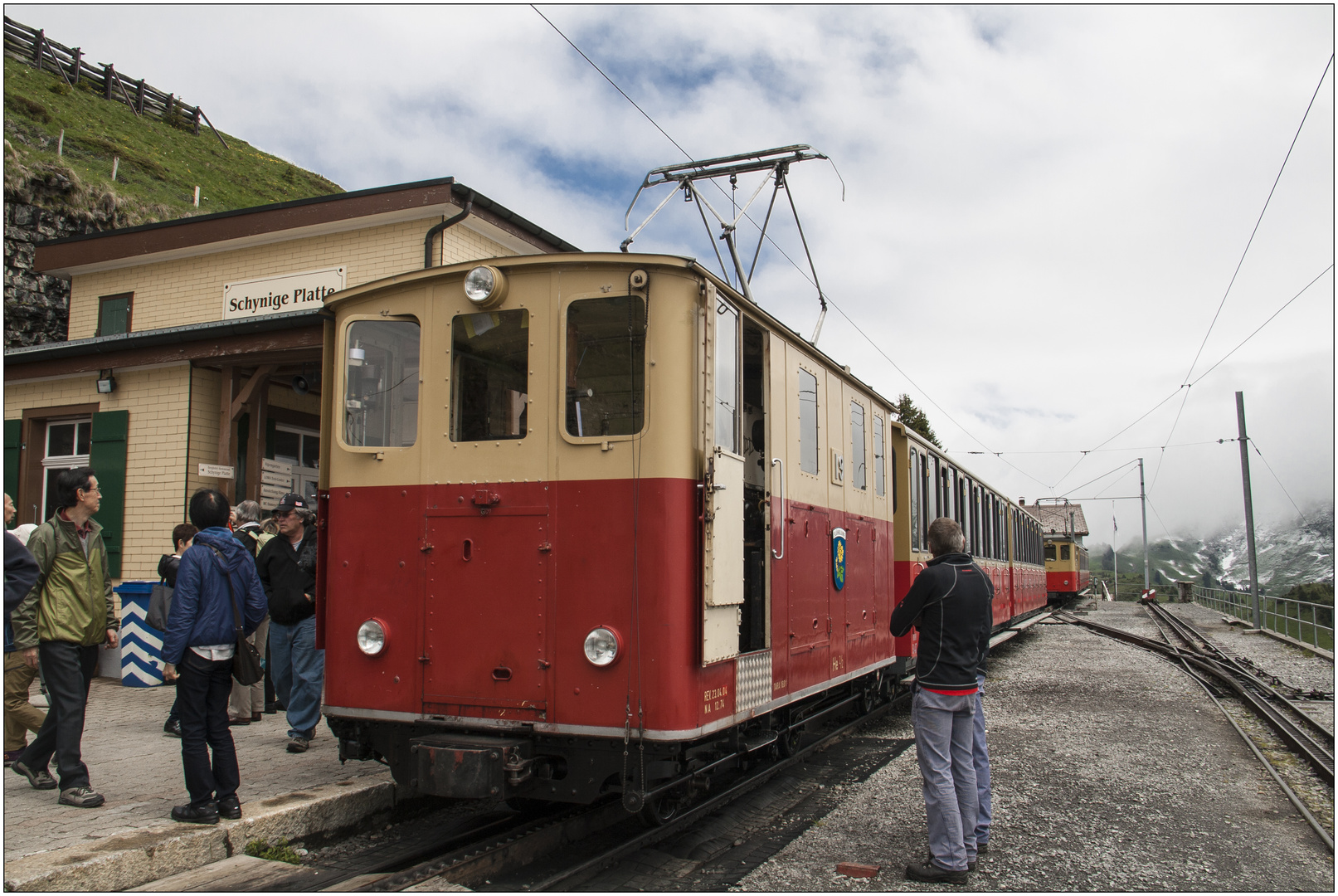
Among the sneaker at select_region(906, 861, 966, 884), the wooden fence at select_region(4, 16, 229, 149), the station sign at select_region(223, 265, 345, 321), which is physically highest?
the wooden fence at select_region(4, 16, 229, 149)

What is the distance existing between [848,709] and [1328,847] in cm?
428

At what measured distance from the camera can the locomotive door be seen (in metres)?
4.58

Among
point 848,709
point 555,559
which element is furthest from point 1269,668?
point 555,559

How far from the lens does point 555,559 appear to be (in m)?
4.59

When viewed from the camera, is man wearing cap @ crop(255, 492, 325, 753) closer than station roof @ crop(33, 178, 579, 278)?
Yes

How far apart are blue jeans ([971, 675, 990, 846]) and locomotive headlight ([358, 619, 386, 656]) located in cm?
327

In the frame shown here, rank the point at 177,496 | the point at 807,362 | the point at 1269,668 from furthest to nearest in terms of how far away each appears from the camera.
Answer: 1. the point at 1269,668
2. the point at 177,496
3. the point at 807,362

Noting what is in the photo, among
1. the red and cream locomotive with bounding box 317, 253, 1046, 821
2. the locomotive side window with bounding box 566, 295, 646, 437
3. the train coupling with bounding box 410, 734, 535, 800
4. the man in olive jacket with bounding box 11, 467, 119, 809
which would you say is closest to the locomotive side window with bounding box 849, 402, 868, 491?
the red and cream locomotive with bounding box 317, 253, 1046, 821

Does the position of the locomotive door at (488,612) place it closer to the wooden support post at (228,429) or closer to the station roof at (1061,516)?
the wooden support post at (228,429)

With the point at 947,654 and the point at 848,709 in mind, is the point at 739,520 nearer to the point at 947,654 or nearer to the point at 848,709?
the point at 947,654

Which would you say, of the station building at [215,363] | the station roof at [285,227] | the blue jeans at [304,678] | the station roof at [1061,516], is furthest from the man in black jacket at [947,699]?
the station roof at [1061,516]

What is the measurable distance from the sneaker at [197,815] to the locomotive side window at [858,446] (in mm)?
4995

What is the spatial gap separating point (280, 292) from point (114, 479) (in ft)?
9.93

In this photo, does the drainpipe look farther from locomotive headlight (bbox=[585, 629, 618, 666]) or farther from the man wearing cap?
locomotive headlight (bbox=[585, 629, 618, 666])
